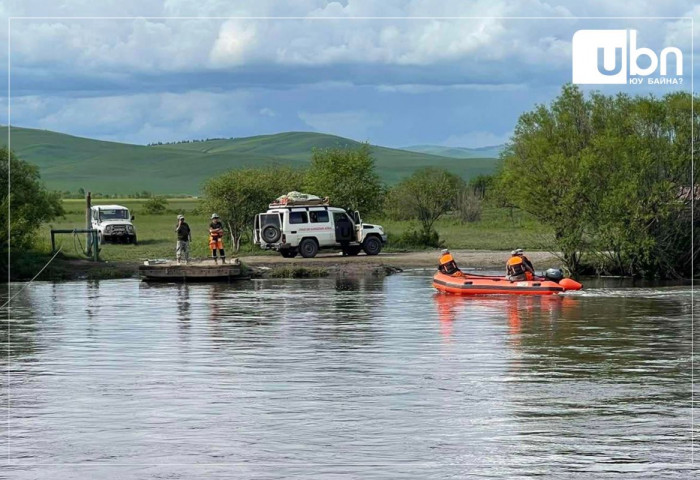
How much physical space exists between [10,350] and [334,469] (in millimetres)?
12738

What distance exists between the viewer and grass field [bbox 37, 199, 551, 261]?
51.2m

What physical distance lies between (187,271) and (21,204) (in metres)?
8.69

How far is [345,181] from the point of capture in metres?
57.9

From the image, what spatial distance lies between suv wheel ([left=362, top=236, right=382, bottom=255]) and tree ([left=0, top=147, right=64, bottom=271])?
11.4 m

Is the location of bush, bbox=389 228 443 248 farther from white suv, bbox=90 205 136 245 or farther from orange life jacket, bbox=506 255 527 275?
orange life jacket, bbox=506 255 527 275

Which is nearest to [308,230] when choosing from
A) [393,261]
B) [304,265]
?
[304,265]

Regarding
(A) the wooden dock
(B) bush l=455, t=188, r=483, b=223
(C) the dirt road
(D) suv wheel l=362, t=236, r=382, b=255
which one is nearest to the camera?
(A) the wooden dock

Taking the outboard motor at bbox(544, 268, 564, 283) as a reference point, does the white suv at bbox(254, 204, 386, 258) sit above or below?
above

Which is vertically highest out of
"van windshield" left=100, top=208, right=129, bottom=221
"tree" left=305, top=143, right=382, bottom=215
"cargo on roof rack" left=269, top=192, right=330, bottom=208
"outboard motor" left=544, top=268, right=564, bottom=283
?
"tree" left=305, top=143, right=382, bottom=215

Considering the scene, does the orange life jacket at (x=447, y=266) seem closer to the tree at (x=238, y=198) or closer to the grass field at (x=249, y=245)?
the grass field at (x=249, y=245)

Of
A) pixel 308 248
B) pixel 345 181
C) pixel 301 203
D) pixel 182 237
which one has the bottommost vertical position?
pixel 308 248

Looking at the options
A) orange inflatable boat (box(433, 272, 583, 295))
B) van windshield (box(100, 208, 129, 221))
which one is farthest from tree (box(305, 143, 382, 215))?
orange inflatable boat (box(433, 272, 583, 295))

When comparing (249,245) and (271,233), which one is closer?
(271,233)

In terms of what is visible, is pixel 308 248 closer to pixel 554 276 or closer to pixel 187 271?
pixel 187 271
